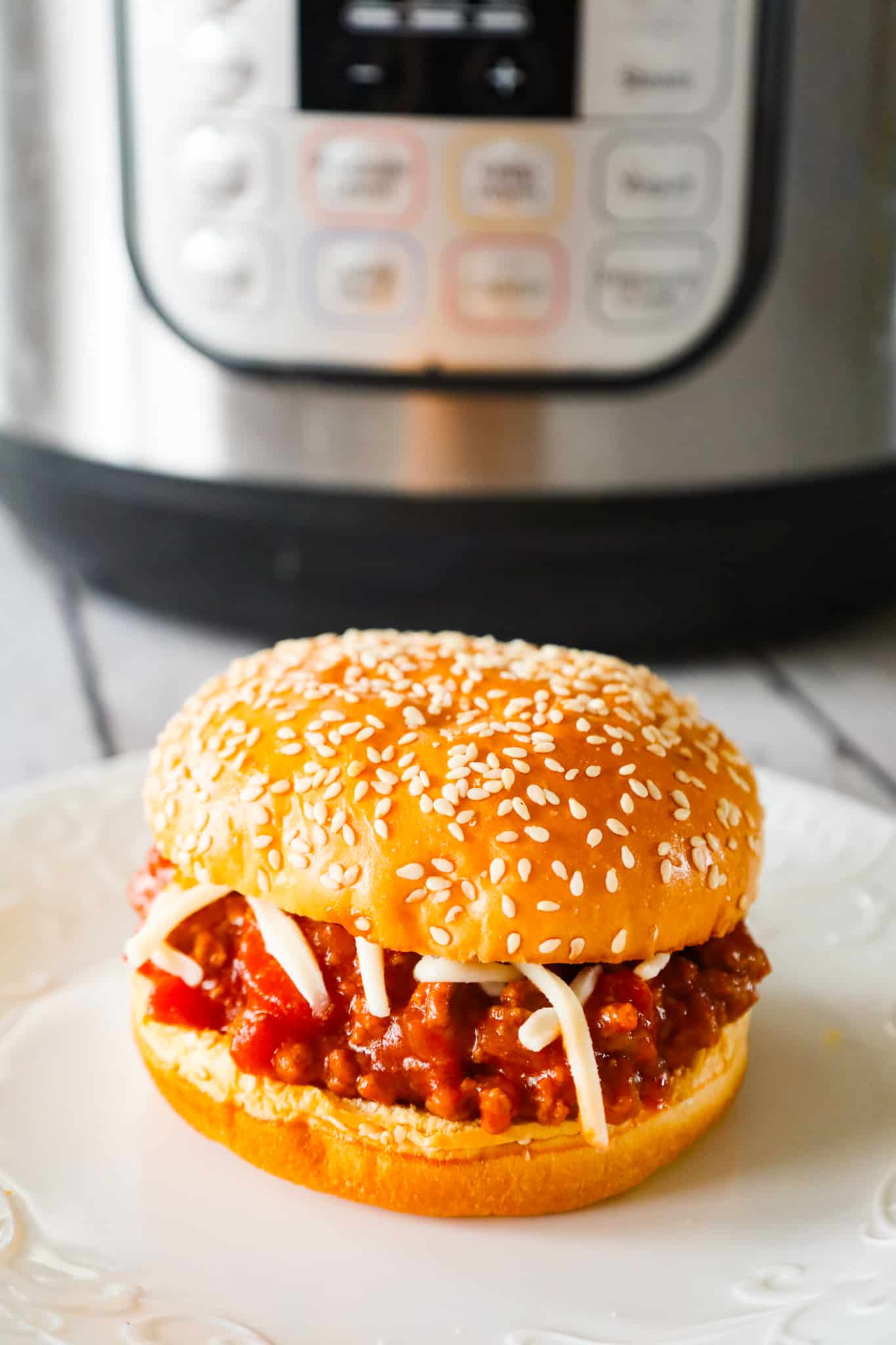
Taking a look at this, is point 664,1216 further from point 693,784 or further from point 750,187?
point 750,187

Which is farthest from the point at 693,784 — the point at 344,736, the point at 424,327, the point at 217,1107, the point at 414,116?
the point at 414,116

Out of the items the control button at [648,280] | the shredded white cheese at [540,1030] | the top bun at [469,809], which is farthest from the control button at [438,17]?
the shredded white cheese at [540,1030]

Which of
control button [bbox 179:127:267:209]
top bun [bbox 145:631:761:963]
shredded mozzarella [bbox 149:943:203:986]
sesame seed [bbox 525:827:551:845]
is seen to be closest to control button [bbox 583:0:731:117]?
control button [bbox 179:127:267:209]

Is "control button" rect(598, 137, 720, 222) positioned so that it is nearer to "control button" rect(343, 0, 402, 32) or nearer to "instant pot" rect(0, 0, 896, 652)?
"instant pot" rect(0, 0, 896, 652)

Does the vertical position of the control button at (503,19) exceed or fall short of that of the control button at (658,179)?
it exceeds it

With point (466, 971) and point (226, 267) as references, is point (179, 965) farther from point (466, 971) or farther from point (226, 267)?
point (226, 267)

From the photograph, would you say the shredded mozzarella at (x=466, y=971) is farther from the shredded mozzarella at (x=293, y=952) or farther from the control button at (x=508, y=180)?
the control button at (x=508, y=180)

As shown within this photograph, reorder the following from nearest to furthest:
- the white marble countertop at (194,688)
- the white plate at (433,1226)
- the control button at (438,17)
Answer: the white plate at (433,1226) → the control button at (438,17) → the white marble countertop at (194,688)
